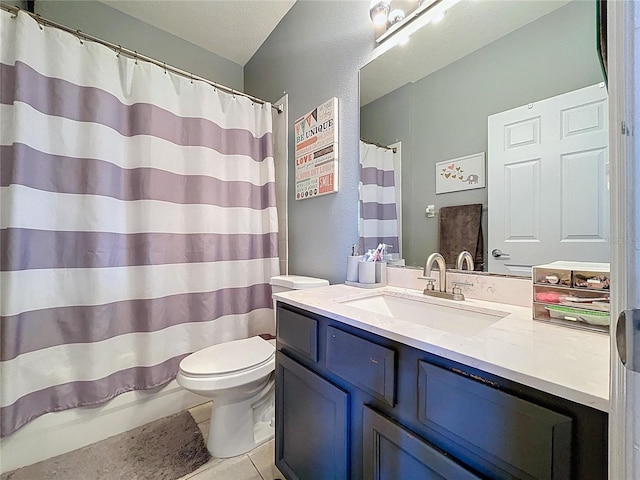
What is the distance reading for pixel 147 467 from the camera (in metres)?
1.23

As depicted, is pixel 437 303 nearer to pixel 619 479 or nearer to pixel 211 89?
pixel 619 479

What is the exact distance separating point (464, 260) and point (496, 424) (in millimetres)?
683

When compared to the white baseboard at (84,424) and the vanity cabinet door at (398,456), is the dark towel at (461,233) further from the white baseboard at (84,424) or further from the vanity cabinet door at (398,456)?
the white baseboard at (84,424)

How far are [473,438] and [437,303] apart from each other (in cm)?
52

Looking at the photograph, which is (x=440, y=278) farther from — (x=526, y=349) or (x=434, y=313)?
(x=526, y=349)

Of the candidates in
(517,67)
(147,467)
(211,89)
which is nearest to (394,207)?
(517,67)

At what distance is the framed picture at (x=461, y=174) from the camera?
41.6 inches

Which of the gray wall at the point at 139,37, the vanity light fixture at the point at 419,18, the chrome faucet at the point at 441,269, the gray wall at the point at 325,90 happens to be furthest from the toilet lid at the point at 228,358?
the gray wall at the point at 139,37

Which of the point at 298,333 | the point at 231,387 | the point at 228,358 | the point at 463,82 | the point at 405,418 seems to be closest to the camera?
the point at 405,418

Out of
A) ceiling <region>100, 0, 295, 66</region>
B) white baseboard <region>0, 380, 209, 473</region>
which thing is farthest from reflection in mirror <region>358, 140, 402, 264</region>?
white baseboard <region>0, 380, 209, 473</region>

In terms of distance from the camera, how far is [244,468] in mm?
1229

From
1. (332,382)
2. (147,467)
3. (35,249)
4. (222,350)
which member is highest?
(35,249)

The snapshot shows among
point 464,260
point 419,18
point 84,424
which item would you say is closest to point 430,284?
point 464,260

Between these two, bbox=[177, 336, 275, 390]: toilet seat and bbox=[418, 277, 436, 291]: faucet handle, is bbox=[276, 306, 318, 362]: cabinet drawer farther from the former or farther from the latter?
bbox=[418, 277, 436, 291]: faucet handle
